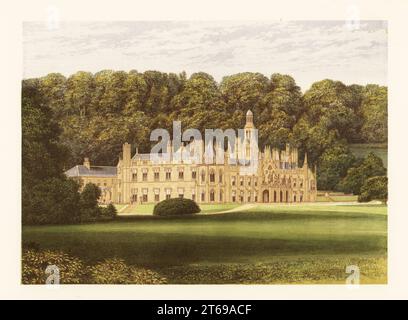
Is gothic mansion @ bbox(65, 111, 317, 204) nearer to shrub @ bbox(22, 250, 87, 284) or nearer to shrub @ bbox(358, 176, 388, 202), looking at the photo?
shrub @ bbox(358, 176, 388, 202)

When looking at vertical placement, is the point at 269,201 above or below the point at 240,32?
below

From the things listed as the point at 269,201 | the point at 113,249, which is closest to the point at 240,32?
the point at 269,201

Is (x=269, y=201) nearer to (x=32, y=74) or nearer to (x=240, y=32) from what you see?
(x=240, y=32)

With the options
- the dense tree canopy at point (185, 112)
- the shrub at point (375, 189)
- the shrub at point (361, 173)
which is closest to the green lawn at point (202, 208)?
the dense tree canopy at point (185, 112)

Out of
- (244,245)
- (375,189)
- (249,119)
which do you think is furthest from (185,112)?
(375,189)

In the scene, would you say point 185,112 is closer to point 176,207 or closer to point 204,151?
point 204,151

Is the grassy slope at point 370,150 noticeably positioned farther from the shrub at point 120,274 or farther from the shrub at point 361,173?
the shrub at point 120,274

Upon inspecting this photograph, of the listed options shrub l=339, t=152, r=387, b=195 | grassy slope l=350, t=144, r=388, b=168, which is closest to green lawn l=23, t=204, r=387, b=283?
shrub l=339, t=152, r=387, b=195

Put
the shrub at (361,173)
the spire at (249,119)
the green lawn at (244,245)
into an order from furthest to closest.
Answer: the spire at (249,119), the shrub at (361,173), the green lawn at (244,245)
